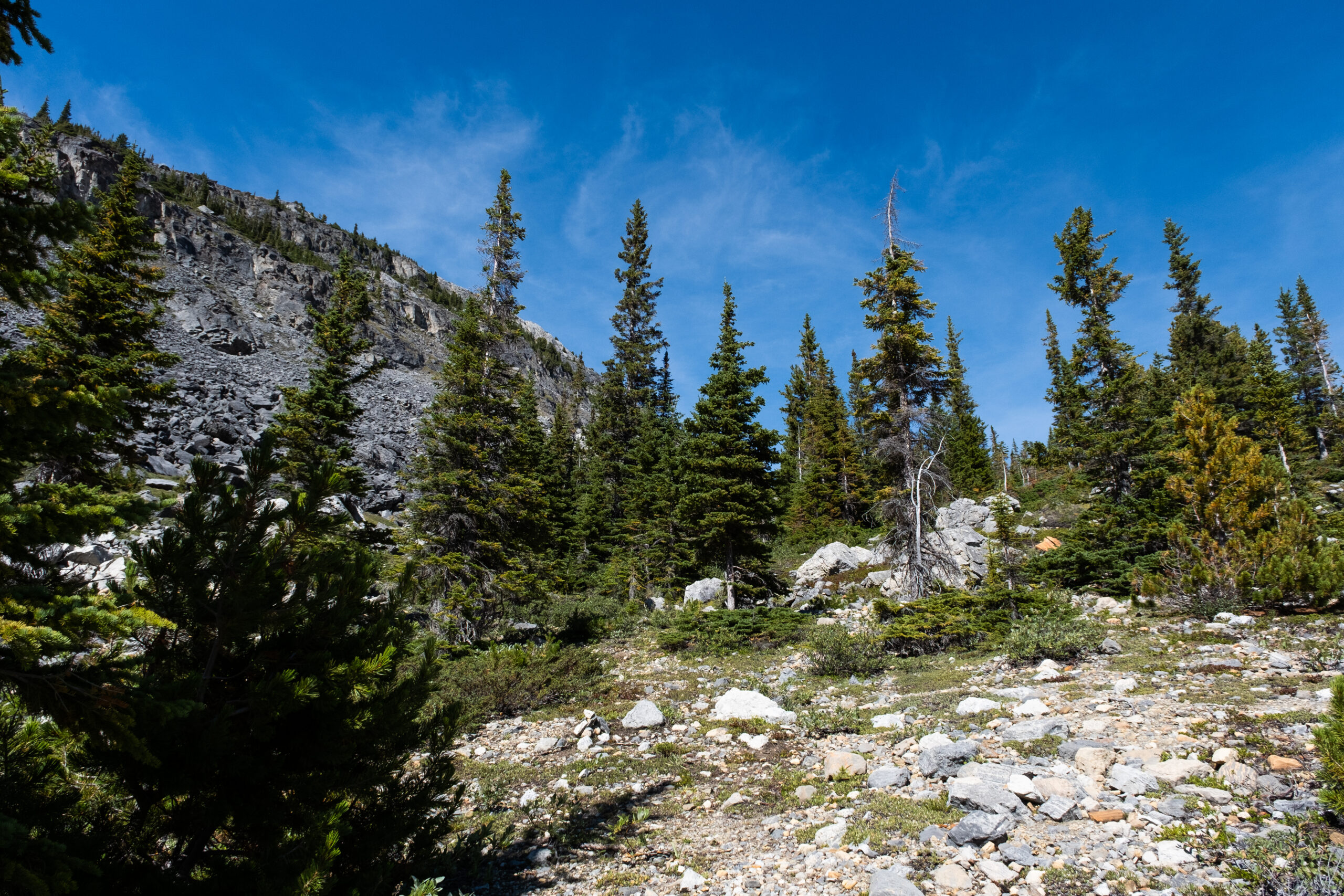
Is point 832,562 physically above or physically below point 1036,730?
above

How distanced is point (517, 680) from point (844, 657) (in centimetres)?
708

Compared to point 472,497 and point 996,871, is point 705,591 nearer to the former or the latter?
point 472,497

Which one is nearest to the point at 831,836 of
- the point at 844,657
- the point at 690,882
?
the point at 690,882

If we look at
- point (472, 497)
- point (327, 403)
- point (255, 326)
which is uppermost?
point (255, 326)

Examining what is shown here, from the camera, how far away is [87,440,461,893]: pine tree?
3174 mm

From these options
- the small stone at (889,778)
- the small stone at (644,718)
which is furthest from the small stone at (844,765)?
the small stone at (644,718)

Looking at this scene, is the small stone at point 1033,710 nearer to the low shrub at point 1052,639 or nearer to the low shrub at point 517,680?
the low shrub at point 1052,639

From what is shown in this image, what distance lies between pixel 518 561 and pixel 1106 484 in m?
24.4

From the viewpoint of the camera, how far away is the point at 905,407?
1942cm

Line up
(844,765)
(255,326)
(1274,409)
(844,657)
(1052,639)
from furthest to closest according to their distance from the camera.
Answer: (255,326)
(1274,409)
(844,657)
(1052,639)
(844,765)

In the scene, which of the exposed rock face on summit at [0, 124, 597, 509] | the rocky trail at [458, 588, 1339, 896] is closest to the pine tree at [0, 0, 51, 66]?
the rocky trail at [458, 588, 1339, 896]

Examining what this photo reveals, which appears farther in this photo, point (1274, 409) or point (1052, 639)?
point (1274, 409)

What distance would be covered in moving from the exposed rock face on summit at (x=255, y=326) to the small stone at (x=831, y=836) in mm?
16327

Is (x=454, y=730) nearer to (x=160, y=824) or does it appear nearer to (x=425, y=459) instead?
(x=160, y=824)
